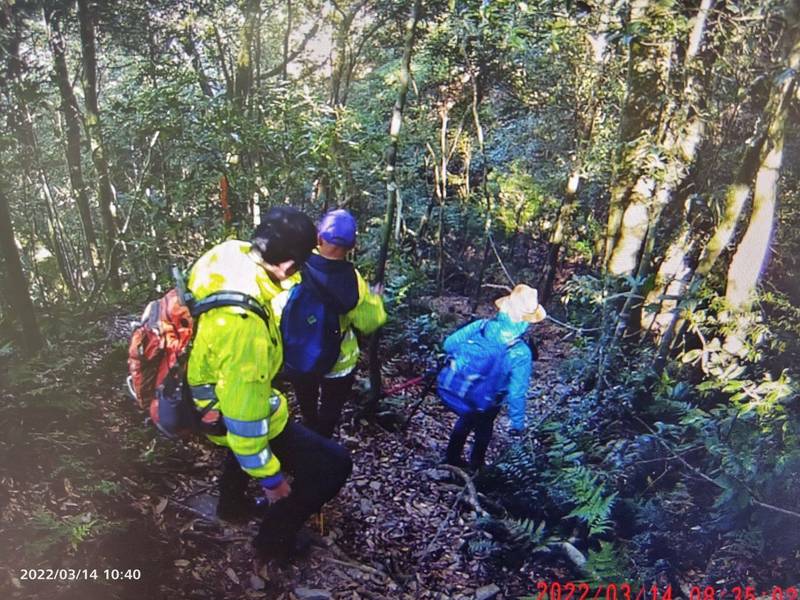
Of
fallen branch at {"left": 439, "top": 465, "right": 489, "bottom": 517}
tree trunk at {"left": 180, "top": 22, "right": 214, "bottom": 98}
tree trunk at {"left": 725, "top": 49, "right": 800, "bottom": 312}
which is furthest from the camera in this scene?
tree trunk at {"left": 180, "top": 22, "right": 214, "bottom": 98}

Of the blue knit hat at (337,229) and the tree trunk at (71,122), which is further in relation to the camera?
the tree trunk at (71,122)

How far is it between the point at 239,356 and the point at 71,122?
14.1 feet

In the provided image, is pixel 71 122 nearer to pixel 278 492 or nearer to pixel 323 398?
pixel 323 398

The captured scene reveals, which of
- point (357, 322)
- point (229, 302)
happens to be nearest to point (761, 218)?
point (357, 322)

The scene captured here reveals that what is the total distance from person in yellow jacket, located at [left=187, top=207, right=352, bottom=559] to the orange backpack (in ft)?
0.21

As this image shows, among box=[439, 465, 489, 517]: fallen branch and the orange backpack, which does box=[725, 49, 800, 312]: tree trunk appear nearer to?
box=[439, 465, 489, 517]: fallen branch

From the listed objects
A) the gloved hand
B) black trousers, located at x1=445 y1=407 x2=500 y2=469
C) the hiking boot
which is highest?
the gloved hand

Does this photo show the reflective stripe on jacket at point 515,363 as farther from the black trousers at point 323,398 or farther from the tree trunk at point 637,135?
the tree trunk at point 637,135

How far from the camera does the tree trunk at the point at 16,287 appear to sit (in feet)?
12.4

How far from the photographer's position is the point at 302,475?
2.97 m

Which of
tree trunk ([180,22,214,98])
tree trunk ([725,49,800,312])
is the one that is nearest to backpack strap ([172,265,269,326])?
tree trunk ([180,22,214,98])

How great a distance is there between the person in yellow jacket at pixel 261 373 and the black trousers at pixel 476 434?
183 centimetres

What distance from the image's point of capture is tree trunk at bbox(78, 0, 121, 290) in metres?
5.02
